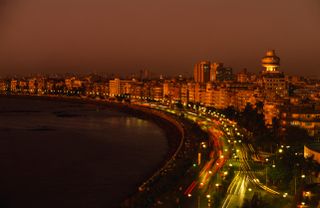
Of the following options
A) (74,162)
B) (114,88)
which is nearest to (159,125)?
(74,162)

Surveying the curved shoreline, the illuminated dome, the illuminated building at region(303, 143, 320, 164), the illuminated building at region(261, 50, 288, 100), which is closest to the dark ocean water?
the curved shoreline

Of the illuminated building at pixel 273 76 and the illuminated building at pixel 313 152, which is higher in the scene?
the illuminated building at pixel 273 76

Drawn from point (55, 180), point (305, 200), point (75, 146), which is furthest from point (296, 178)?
point (75, 146)

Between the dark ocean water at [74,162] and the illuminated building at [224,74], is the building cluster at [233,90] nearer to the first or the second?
the illuminated building at [224,74]

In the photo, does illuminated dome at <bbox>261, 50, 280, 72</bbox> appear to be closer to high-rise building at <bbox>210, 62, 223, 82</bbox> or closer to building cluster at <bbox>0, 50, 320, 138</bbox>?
building cluster at <bbox>0, 50, 320, 138</bbox>

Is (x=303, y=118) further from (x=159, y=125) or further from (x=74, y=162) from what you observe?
(x=159, y=125)

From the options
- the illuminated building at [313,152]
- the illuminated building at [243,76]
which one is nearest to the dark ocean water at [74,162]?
the illuminated building at [313,152]

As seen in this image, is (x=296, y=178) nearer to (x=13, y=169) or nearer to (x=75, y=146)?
(x=13, y=169)
